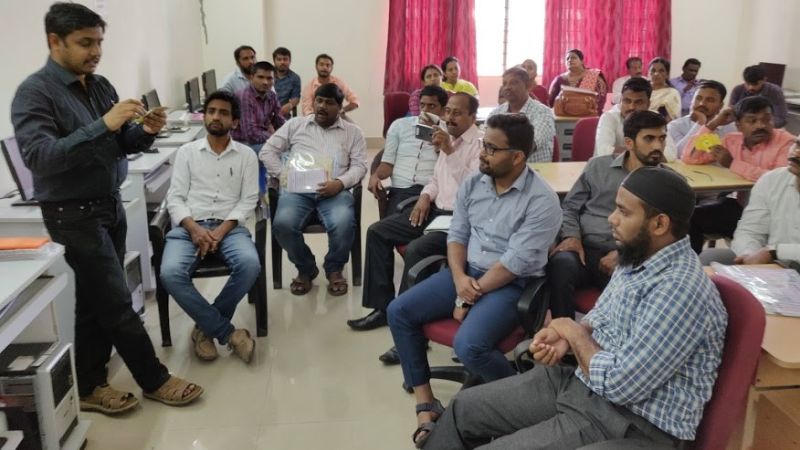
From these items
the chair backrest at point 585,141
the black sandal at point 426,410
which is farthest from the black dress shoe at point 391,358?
the chair backrest at point 585,141

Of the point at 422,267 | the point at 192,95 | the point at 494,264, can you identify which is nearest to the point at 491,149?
the point at 494,264

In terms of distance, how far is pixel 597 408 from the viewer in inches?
70.4

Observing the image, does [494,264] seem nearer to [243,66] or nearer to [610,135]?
[610,135]

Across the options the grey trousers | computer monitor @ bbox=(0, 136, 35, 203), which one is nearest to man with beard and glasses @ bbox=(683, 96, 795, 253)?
the grey trousers

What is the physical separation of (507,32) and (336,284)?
5.34 metres

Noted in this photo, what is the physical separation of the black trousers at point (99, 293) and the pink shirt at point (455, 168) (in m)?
1.61

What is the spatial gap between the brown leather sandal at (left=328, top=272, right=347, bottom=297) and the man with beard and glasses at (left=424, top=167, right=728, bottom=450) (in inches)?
81.6

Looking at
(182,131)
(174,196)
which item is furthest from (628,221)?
(182,131)

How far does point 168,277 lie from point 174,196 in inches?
20.9

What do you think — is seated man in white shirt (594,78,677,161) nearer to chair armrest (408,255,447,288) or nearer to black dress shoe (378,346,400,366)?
chair armrest (408,255,447,288)

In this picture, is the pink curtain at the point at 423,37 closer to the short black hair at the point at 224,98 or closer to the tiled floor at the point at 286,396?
the short black hair at the point at 224,98

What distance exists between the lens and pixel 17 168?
9.67ft

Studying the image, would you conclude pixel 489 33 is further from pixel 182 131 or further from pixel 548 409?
pixel 548 409

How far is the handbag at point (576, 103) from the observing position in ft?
19.6
